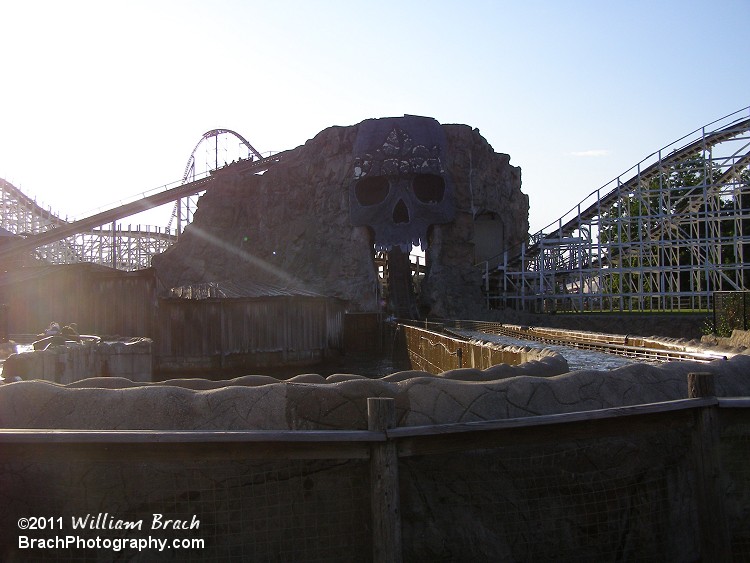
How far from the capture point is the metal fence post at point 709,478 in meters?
4.20

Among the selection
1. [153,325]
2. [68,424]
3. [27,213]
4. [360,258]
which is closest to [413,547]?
[68,424]

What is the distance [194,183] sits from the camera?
2272 inches

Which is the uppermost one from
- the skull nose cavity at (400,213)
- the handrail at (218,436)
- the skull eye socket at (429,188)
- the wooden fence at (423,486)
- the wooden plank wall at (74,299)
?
the skull eye socket at (429,188)

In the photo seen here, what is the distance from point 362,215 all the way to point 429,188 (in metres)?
5.04

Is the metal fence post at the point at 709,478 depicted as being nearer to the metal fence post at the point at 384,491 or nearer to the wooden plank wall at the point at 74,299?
the metal fence post at the point at 384,491

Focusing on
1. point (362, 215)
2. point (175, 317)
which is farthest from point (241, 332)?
point (362, 215)

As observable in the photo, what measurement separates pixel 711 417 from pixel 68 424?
4130 millimetres

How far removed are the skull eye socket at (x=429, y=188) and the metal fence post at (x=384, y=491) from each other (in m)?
45.6

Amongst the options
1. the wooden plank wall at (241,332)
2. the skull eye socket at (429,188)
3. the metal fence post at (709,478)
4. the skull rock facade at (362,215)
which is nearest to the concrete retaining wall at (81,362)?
the metal fence post at (709,478)

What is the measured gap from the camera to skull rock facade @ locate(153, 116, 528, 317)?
48.2 meters

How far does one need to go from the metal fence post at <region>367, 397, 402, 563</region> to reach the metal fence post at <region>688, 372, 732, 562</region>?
6.26 ft

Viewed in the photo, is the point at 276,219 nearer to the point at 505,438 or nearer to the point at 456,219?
the point at 456,219

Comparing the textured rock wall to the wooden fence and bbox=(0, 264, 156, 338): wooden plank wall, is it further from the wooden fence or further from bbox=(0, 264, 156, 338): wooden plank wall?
bbox=(0, 264, 156, 338): wooden plank wall

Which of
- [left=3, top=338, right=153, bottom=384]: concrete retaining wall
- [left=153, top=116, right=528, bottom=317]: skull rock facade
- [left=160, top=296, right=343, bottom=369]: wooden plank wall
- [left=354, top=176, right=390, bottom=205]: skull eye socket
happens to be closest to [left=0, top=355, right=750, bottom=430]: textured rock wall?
[left=3, top=338, right=153, bottom=384]: concrete retaining wall
